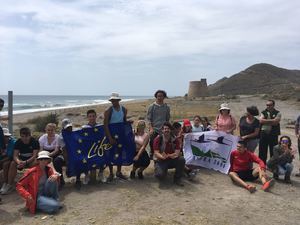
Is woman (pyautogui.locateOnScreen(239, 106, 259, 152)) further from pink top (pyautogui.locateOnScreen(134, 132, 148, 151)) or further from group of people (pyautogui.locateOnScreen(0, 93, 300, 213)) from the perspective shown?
pink top (pyautogui.locateOnScreen(134, 132, 148, 151))

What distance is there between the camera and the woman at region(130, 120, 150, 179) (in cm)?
883

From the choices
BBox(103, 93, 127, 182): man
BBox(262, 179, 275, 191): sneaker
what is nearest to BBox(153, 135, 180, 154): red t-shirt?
BBox(103, 93, 127, 182): man

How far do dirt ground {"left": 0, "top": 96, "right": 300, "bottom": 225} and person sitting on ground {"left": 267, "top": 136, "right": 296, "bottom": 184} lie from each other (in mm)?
329

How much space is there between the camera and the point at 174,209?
22.8ft

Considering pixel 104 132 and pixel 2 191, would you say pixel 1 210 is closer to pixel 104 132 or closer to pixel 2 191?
pixel 2 191

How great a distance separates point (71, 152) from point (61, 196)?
992mm

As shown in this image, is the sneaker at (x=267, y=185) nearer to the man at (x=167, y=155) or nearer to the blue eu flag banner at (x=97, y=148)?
the man at (x=167, y=155)

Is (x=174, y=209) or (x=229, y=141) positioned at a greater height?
(x=229, y=141)

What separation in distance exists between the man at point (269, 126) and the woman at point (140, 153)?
289 cm

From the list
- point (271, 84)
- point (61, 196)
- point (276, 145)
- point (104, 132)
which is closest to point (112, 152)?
point (104, 132)

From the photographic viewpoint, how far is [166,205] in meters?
7.16

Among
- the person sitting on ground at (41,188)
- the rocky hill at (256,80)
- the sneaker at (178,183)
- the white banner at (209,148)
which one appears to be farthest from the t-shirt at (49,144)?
the rocky hill at (256,80)

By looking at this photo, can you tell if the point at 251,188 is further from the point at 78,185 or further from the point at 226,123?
the point at 78,185

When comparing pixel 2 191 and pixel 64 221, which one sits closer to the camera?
pixel 64 221
